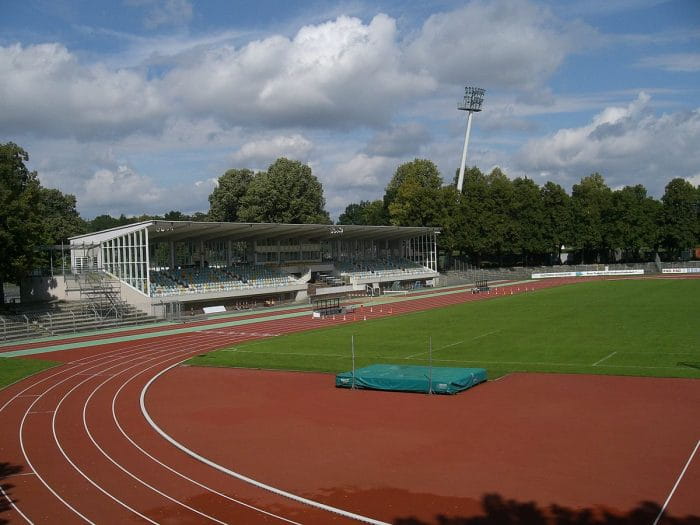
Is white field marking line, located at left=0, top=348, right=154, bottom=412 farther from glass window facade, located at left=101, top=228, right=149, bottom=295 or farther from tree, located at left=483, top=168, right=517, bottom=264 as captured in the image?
tree, located at left=483, top=168, right=517, bottom=264

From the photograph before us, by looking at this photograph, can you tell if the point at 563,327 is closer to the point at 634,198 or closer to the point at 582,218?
the point at 582,218

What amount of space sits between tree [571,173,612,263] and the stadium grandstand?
919 inches

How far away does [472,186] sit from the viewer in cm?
8694

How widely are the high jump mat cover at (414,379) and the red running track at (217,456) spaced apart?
0.56 meters

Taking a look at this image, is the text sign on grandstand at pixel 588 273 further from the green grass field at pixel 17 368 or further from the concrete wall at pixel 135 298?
the green grass field at pixel 17 368

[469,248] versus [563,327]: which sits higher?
[469,248]

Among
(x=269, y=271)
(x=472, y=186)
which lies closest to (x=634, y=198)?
(x=472, y=186)

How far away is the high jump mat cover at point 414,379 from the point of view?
21406mm

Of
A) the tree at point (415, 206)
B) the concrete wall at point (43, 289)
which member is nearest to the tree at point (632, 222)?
the tree at point (415, 206)

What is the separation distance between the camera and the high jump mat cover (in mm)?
21406

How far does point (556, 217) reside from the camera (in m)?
91.1

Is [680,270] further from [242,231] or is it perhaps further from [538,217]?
[242,231]

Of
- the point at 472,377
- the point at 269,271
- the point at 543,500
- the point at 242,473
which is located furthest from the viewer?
the point at 269,271

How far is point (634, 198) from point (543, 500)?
92269 millimetres
